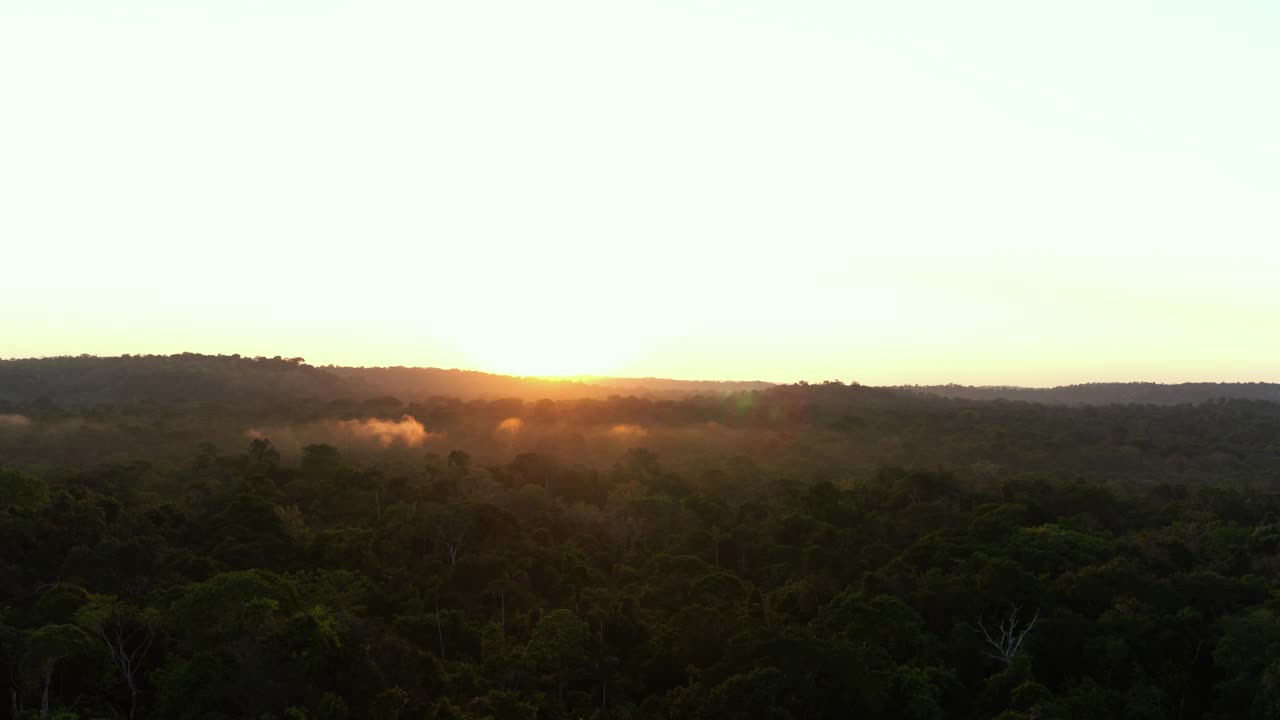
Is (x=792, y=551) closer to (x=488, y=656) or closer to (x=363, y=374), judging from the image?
(x=488, y=656)

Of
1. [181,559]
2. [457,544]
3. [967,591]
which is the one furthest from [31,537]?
[967,591]

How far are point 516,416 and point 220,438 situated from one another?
94.8 ft

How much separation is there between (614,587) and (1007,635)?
647 inches

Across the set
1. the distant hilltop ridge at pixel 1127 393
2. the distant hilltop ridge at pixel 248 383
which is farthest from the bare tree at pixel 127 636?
the distant hilltop ridge at pixel 1127 393

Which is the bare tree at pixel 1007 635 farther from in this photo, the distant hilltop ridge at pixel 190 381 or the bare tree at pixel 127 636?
the distant hilltop ridge at pixel 190 381

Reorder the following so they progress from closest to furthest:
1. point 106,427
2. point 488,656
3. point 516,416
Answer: point 488,656 < point 106,427 < point 516,416

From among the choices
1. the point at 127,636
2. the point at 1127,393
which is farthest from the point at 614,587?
the point at 1127,393

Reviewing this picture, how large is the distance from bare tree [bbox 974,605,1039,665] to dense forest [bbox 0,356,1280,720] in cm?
13

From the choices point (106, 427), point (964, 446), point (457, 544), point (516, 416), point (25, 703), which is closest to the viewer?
point (25, 703)

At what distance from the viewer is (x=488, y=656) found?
1177 inches

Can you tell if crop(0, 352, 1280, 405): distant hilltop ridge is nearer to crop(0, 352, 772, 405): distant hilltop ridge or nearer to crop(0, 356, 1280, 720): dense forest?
crop(0, 352, 772, 405): distant hilltop ridge

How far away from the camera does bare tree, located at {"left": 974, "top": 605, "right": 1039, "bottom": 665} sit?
102 feet

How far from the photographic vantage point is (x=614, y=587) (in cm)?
3925

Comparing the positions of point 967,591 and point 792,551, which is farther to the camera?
point 792,551
